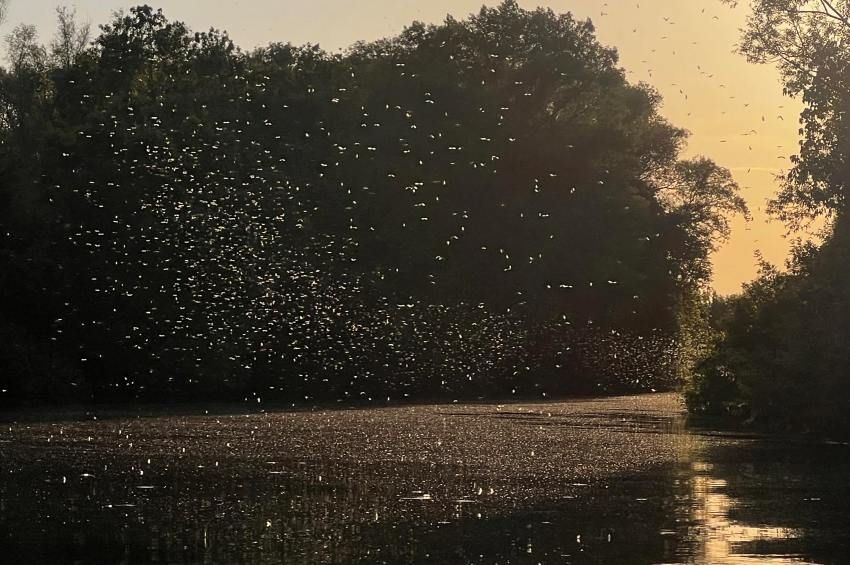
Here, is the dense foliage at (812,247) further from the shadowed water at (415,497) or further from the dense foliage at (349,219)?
the dense foliage at (349,219)

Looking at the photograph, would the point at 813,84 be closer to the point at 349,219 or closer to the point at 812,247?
the point at 812,247

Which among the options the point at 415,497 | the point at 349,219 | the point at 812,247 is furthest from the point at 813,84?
the point at 349,219

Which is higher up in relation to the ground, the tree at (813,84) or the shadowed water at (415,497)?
the tree at (813,84)

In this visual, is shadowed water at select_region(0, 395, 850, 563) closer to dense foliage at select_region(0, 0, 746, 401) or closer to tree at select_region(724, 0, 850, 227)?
tree at select_region(724, 0, 850, 227)

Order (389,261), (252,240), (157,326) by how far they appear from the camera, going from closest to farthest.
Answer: (157,326), (252,240), (389,261)

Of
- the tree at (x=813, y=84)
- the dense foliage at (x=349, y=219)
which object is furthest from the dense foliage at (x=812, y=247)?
the dense foliage at (x=349, y=219)

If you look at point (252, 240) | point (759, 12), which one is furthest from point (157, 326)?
point (759, 12)

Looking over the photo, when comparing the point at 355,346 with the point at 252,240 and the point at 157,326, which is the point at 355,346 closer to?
the point at 252,240
